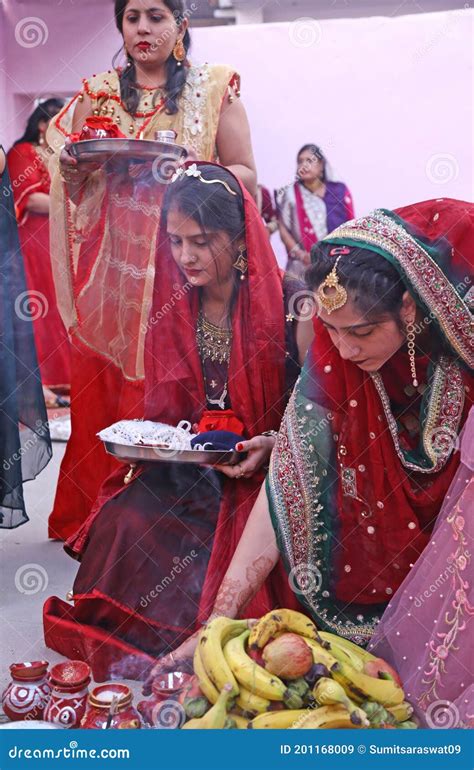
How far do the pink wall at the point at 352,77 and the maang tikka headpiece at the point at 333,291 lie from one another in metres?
0.27

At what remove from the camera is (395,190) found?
220cm

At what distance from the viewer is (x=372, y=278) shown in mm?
1999

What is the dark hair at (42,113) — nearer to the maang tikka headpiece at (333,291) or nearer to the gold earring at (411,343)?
the maang tikka headpiece at (333,291)

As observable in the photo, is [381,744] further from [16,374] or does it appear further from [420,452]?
[16,374]

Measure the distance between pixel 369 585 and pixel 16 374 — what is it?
1.06 meters

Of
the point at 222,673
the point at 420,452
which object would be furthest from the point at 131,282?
the point at 222,673

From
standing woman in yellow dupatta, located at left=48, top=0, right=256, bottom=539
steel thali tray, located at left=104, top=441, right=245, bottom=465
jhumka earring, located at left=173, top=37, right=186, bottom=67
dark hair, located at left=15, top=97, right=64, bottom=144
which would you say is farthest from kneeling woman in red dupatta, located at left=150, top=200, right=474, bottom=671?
dark hair, located at left=15, top=97, right=64, bottom=144

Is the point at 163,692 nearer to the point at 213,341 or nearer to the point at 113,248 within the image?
the point at 213,341

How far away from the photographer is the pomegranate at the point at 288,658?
1.83 metres

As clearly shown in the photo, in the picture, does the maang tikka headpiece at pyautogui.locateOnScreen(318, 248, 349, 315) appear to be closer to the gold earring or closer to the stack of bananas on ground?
the gold earring

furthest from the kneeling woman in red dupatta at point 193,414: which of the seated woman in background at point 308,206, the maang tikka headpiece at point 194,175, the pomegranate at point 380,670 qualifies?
the pomegranate at point 380,670

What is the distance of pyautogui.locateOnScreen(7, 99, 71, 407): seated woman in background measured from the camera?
2283mm

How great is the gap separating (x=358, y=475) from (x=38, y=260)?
3.07 feet

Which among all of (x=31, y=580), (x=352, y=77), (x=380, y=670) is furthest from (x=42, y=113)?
(x=380, y=670)
